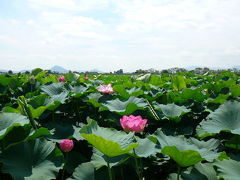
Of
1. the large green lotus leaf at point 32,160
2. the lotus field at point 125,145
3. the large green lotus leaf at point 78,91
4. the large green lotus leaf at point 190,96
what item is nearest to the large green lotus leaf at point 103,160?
the lotus field at point 125,145

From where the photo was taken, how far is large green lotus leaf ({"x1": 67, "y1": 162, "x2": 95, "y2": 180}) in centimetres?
129

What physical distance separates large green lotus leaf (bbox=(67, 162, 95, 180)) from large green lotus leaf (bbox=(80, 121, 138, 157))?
0.18 meters

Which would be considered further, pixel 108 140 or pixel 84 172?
pixel 84 172

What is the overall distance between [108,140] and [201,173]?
0.51 m

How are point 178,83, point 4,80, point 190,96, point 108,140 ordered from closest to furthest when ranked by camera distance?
point 108,140 < point 190,96 < point 4,80 < point 178,83

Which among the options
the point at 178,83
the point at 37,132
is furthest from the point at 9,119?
the point at 178,83

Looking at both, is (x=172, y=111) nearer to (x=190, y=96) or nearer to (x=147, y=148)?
(x=190, y=96)

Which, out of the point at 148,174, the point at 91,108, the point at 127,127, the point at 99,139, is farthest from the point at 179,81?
the point at 99,139

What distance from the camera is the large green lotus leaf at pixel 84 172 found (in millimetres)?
1295

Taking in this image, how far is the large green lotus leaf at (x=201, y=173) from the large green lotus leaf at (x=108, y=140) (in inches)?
12.6

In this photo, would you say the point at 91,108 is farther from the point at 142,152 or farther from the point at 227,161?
the point at 227,161

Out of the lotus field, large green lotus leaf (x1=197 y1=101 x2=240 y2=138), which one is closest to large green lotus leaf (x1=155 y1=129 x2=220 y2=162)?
the lotus field

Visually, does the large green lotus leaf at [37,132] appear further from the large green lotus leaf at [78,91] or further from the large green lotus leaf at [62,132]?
the large green lotus leaf at [78,91]

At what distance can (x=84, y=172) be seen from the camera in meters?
1.32
